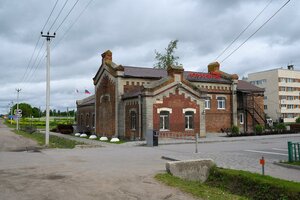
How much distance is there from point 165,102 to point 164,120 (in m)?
1.72

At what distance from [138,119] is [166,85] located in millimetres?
4123

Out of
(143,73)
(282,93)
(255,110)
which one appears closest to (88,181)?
(143,73)

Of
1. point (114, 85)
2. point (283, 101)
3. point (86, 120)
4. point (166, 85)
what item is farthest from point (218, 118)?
point (283, 101)

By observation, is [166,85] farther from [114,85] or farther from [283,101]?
[283,101]

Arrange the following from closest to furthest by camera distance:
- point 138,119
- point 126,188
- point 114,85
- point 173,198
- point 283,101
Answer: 1. point 173,198
2. point 126,188
3. point 138,119
4. point 114,85
5. point 283,101

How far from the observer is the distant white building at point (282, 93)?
8056 cm

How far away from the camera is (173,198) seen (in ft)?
26.2

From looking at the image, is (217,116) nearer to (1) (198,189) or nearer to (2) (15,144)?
(2) (15,144)

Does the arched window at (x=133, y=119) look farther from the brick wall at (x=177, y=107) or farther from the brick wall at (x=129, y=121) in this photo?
the brick wall at (x=177, y=107)

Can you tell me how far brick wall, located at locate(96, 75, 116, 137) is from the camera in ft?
113

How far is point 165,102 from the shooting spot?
99.2ft

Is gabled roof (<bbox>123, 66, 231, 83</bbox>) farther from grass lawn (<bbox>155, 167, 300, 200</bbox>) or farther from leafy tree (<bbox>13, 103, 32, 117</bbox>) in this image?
leafy tree (<bbox>13, 103, 32, 117</bbox>)

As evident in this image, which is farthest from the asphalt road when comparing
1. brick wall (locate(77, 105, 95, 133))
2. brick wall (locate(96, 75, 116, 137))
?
brick wall (locate(77, 105, 95, 133))

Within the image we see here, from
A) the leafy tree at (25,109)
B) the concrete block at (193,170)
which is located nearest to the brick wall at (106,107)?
the concrete block at (193,170)
